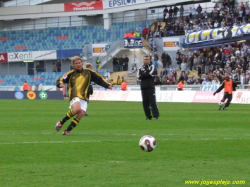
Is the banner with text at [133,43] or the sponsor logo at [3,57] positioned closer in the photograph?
the banner with text at [133,43]

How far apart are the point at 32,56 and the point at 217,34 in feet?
93.1

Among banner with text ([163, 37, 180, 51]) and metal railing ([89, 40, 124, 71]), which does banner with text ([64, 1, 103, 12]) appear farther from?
banner with text ([163, 37, 180, 51])

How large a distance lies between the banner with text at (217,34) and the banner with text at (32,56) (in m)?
21.6

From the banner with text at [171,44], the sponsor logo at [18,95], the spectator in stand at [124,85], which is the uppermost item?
the banner with text at [171,44]

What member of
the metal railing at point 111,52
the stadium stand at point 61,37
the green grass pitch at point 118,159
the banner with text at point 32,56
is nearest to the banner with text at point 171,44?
the metal railing at point 111,52

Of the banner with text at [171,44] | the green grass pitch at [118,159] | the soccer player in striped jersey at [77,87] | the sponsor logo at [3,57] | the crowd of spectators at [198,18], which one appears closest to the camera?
the green grass pitch at [118,159]

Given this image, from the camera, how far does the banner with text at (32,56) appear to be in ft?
216

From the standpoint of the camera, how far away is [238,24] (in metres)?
47.2

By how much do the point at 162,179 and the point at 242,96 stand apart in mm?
29229

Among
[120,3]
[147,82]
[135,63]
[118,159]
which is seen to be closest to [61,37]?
[120,3]

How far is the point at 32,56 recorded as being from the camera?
67625mm

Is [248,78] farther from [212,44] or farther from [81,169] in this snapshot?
[81,169]

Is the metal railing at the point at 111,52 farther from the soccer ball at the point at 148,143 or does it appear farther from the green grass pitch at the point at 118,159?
the soccer ball at the point at 148,143

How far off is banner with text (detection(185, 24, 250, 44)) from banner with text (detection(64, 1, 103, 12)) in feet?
68.2
